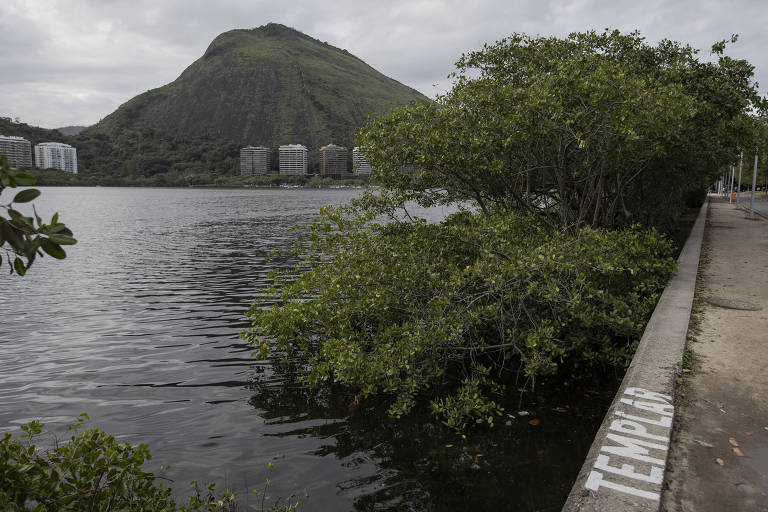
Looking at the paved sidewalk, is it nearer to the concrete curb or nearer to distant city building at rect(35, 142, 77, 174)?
the concrete curb

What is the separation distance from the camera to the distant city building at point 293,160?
631 feet

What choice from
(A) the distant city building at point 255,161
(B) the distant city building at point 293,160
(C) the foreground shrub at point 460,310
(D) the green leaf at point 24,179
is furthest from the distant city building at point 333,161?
(D) the green leaf at point 24,179

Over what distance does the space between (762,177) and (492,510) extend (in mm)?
79753

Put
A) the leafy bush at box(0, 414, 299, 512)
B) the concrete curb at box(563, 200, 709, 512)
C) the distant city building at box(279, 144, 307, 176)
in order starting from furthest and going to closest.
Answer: the distant city building at box(279, 144, 307, 176) < the concrete curb at box(563, 200, 709, 512) < the leafy bush at box(0, 414, 299, 512)

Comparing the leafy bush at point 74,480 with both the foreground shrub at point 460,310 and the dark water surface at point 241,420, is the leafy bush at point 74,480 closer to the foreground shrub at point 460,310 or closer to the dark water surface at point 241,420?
the dark water surface at point 241,420

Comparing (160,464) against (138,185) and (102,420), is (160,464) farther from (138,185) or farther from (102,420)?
(138,185)

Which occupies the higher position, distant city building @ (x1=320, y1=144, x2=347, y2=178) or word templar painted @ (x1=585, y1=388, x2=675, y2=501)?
distant city building @ (x1=320, y1=144, x2=347, y2=178)

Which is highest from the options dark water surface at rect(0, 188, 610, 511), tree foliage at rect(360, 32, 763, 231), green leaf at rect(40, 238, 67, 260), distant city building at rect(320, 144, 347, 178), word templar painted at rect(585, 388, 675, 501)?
distant city building at rect(320, 144, 347, 178)

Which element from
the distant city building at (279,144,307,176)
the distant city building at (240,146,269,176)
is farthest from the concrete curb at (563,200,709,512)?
the distant city building at (240,146,269,176)

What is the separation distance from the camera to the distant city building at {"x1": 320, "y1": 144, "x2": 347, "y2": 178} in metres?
177

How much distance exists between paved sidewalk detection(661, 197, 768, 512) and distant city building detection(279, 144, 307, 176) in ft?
620

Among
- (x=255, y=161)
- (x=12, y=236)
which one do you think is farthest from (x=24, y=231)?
(x=255, y=161)

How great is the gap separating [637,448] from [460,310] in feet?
10.9

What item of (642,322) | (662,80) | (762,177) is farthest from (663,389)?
(762,177)
